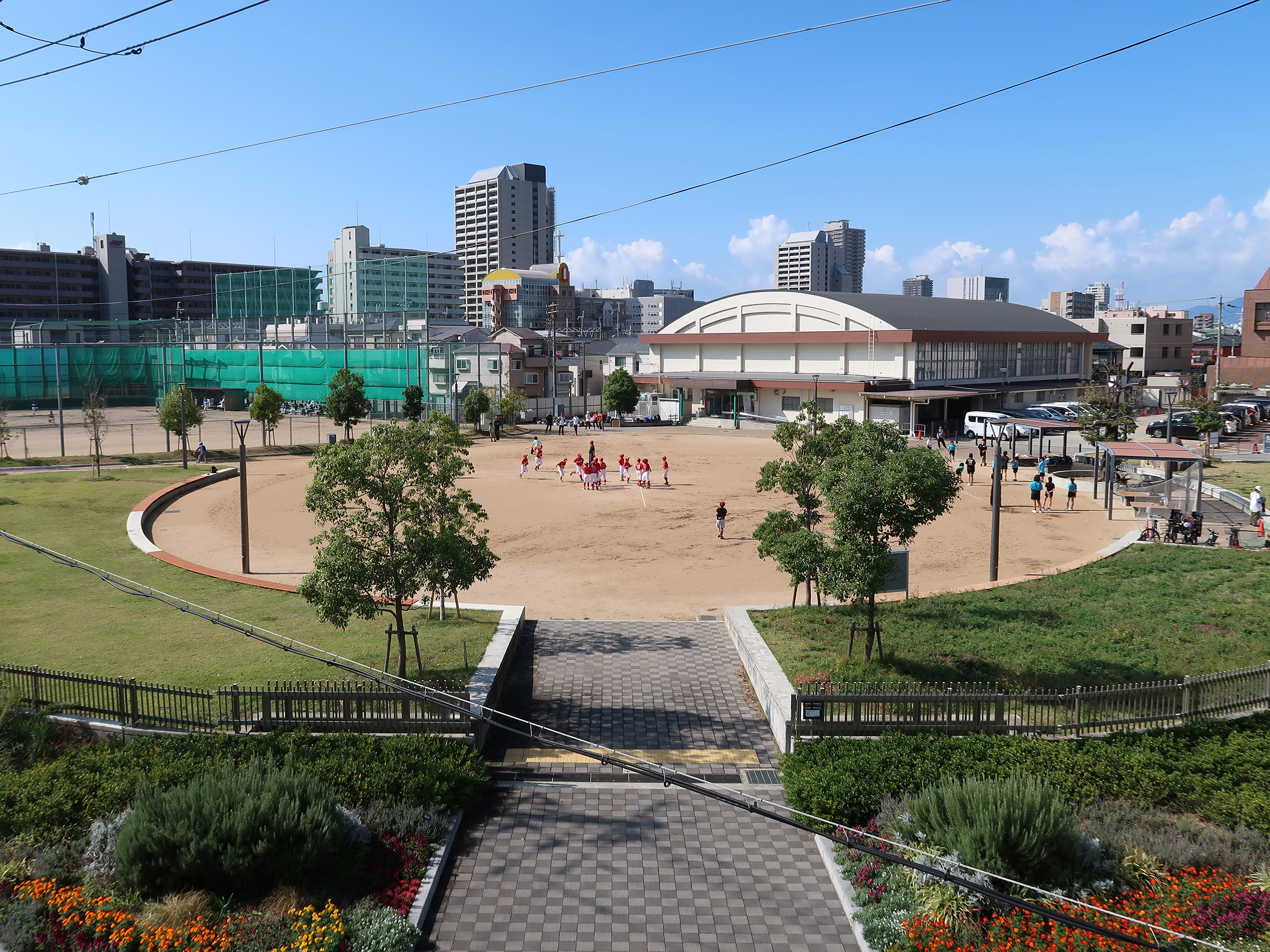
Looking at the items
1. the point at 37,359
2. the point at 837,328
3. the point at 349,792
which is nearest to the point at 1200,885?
the point at 349,792

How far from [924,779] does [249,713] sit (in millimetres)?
7901

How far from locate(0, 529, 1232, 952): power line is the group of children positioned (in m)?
18.8

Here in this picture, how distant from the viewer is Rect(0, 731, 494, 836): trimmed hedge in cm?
920

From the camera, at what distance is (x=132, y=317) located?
122 meters

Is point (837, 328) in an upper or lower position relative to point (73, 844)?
upper

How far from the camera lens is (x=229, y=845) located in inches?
322

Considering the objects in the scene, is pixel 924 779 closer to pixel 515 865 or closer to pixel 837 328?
pixel 515 865

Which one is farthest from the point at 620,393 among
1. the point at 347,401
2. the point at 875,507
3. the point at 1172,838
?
the point at 1172,838

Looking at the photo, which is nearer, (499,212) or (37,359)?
(37,359)

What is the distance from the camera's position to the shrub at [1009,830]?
8273 millimetres

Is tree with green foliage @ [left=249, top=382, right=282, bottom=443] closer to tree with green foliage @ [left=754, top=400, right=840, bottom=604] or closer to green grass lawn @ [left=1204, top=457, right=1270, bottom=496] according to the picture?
tree with green foliage @ [left=754, top=400, right=840, bottom=604]

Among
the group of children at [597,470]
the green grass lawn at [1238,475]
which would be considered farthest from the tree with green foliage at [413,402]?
the green grass lawn at [1238,475]

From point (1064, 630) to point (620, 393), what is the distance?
50.7 metres

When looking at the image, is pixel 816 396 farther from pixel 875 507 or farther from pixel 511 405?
pixel 875 507
